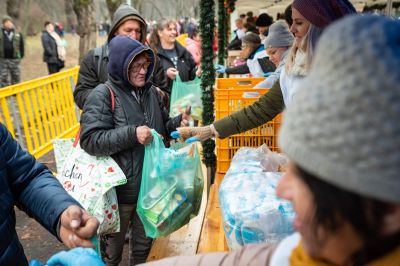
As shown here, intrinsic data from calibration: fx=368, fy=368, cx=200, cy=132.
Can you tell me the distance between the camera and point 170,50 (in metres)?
5.07

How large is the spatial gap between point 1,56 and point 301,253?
1052 centimetres

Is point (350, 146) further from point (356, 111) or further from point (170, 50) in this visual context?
point (170, 50)

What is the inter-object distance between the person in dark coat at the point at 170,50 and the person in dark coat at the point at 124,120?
7.52 feet

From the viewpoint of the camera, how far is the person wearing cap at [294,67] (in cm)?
202

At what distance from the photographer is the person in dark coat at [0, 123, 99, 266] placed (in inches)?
53.7

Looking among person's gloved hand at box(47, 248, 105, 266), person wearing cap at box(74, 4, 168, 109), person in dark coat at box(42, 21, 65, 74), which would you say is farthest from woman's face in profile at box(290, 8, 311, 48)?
person in dark coat at box(42, 21, 65, 74)

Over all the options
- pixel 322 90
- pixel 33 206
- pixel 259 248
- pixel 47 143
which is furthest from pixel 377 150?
pixel 47 143

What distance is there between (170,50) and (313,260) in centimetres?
458

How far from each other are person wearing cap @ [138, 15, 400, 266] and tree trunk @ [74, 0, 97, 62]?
1221 cm

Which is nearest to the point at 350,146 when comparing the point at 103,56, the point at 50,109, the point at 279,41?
the point at 103,56

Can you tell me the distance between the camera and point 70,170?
240 cm

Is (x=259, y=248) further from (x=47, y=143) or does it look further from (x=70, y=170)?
(x=47, y=143)

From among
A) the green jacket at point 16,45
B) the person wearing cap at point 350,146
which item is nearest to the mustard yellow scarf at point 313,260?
the person wearing cap at point 350,146

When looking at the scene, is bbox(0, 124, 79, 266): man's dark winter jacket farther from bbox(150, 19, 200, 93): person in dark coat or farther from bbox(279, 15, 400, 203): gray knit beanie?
bbox(150, 19, 200, 93): person in dark coat
